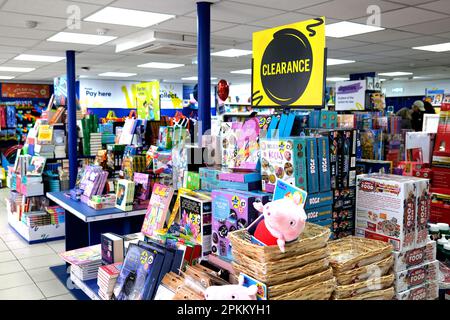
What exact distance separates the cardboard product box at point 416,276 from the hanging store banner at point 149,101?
459cm

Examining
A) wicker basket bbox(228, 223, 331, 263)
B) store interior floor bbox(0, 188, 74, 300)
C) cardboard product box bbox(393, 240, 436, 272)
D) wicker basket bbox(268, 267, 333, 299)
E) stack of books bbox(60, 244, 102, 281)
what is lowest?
store interior floor bbox(0, 188, 74, 300)

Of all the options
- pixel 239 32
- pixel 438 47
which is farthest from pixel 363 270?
pixel 438 47

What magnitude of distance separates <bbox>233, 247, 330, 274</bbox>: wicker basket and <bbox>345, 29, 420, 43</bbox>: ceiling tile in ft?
18.0

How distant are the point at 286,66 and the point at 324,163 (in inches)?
27.6

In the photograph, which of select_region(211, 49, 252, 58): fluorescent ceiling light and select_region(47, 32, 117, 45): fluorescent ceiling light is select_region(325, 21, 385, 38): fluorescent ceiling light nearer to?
select_region(211, 49, 252, 58): fluorescent ceiling light

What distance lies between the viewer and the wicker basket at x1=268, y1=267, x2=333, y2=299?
1862 mm

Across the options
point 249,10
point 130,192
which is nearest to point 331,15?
point 249,10

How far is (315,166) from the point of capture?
8.23 ft

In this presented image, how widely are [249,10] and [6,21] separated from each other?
126 inches

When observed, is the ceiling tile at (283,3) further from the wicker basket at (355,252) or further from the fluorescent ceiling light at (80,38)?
the wicker basket at (355,252)

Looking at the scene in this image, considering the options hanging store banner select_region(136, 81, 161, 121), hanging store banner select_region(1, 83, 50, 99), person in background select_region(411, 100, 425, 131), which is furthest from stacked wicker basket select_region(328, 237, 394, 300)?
hanging store banner select_region(1, 83, 50, 99)

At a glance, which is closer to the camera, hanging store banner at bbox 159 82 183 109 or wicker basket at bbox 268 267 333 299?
wicker basket at bbox 268 267 333 299

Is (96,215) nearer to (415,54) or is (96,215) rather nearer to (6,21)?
(6,21)

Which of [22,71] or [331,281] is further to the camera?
[22,71]
